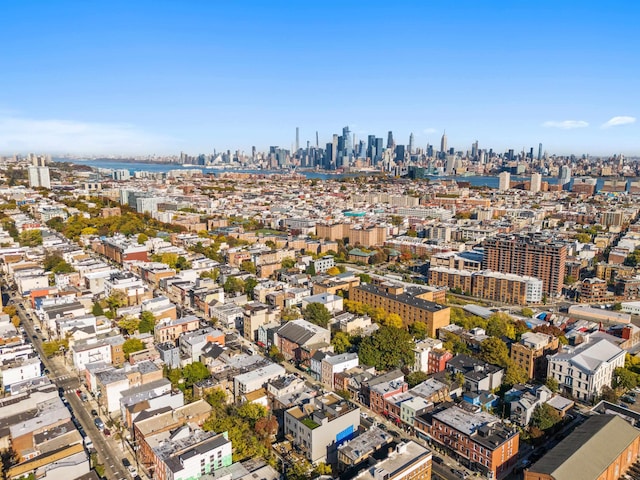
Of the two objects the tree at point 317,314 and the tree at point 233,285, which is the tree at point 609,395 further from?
the tree at point 233,285

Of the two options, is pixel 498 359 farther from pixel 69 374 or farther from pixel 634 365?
pixel 69 374

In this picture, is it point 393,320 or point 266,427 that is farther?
point 393,320

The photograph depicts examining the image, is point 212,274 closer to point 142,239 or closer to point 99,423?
point 142,239

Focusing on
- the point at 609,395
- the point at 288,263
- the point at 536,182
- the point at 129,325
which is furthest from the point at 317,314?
the point at 536,182

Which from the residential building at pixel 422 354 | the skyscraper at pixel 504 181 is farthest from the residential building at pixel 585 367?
the skyscraper at pixel 504 181

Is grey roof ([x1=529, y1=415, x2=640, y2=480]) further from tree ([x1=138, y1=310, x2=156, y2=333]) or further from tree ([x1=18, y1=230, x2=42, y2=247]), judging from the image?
tree ([x1=18, y1=230, x2=42, y2=247])

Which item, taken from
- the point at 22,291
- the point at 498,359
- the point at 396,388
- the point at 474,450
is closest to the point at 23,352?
the point at 22,291
